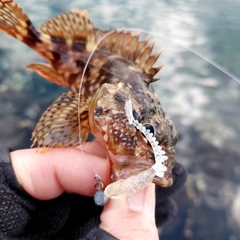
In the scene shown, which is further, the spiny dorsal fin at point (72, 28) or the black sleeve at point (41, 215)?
the spiny dorsal fin at point (72, 28)

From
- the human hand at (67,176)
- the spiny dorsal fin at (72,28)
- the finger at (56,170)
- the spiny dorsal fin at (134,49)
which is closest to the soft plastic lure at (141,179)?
the human hand at (67,176)

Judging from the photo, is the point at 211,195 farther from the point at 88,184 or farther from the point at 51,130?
the point at 51,130

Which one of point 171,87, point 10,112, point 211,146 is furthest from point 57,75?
point 211,146

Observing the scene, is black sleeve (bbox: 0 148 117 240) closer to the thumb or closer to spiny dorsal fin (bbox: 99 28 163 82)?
the thumb

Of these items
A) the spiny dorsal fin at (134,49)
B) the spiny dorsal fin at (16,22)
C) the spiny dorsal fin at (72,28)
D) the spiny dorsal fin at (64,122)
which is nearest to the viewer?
the spiny dorsal fin at (64,122)

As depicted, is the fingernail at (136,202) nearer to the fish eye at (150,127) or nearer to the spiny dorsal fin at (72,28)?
the fish eye at (150,127)

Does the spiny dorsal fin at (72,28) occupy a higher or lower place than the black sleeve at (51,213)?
higher

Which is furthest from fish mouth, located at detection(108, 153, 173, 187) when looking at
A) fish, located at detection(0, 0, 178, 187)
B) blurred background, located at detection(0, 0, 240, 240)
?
blurred background, located at detection(0, 0, 240, 240)
